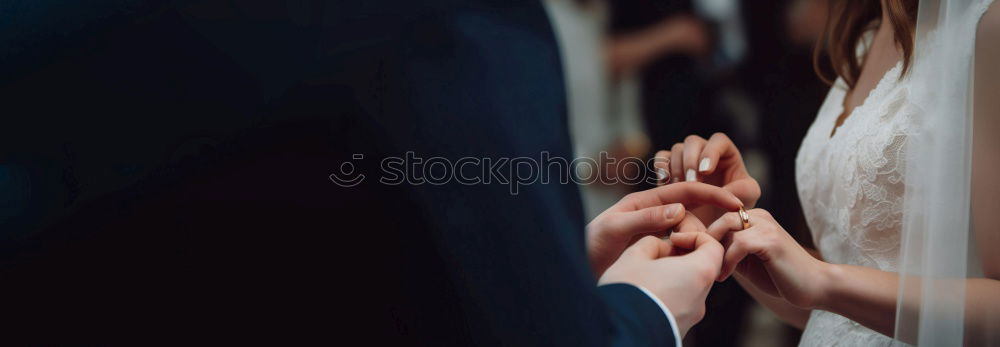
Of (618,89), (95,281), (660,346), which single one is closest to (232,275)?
(95,281)

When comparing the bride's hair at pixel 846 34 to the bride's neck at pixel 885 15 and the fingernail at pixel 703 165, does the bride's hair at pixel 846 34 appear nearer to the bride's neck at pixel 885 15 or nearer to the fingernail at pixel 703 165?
the bride's neck at pixel 885 15

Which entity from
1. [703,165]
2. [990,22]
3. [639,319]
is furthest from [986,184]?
[639,319]

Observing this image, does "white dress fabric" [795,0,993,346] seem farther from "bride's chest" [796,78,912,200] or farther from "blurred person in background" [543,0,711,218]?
"blurred person in background" [543,0,711,218]

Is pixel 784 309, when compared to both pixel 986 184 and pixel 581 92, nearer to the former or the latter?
pixel 986 184

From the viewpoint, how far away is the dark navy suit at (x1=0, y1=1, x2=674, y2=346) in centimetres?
39

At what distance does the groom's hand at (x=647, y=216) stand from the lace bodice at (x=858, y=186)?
145mm

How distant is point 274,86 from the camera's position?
0.38m

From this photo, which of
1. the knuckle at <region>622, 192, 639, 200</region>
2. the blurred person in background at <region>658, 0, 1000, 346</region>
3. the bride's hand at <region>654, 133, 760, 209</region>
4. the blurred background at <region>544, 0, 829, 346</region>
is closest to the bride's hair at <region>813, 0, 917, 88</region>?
the blurred background at <region>544, 0, 829, 346</region>

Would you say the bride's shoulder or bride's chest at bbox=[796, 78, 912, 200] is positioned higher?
the bride's shoulder

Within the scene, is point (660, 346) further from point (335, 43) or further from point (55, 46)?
point (55, 46)

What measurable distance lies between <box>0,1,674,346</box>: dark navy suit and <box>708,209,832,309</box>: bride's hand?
0.24 meters

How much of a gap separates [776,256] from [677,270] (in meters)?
0.17

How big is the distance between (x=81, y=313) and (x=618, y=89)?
1.10 m

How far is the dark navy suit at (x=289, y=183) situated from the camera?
0.39 m
